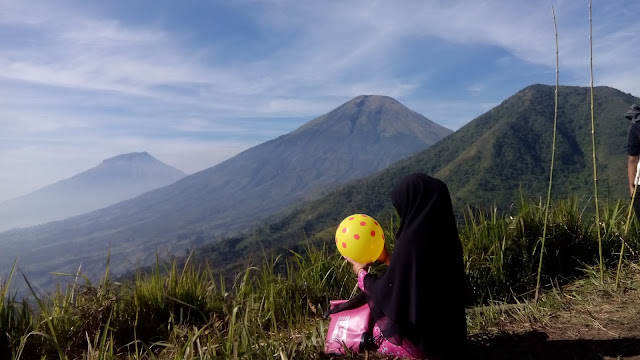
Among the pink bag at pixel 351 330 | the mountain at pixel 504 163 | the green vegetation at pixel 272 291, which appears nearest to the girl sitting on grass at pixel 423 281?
the pink bag at pixel 351 330

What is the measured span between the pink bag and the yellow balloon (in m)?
0.30

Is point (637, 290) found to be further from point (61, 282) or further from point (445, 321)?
point (61, 282)

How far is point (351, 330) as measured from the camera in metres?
2.99

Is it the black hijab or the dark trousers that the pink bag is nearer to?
the black hijab

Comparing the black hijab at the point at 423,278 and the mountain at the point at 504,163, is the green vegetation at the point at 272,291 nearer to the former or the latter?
the black hijab at the point at 423,278

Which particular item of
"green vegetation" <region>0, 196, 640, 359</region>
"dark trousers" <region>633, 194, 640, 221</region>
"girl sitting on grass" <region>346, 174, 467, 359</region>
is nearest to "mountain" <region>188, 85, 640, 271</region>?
"green vegetation" <region>0, 196, 640, 359</region>

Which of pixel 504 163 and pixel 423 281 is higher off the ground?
pixel 504 163

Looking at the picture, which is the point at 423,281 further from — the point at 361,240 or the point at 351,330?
the point at 351,330

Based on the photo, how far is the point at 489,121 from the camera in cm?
13575

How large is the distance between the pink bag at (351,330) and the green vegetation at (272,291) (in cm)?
17

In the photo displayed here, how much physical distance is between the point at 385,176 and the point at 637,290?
102 m

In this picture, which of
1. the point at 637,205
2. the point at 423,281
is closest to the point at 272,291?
the point at 423,281

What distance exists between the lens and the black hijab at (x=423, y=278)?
2.62 metres

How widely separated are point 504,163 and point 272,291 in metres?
94.2
